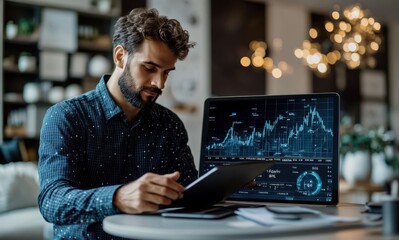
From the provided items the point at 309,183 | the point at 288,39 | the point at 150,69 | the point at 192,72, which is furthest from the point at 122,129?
the point at 288,39

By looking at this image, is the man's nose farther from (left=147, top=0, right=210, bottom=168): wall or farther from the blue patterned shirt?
(left=147, top=0, right=210, bottom=168): wall

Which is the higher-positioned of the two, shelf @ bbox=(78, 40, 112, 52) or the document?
shelf @ bbox=(78, 40, 112, 52)

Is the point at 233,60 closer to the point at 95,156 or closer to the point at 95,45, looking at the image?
the point at 95,45

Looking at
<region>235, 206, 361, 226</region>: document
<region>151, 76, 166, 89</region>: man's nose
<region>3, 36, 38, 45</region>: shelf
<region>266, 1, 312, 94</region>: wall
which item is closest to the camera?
<region>235, 206, 361, 226</region>: document

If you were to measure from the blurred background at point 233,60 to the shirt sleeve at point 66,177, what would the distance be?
310 cm

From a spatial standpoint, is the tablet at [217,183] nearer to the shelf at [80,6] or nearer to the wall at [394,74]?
the shelf at [80,6]

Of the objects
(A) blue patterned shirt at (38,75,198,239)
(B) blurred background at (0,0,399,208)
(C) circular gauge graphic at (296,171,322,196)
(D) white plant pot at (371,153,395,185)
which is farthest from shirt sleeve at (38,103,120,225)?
(D) white plant pot at (371,153,395,185)

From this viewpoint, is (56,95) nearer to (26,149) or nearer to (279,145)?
(26,149)

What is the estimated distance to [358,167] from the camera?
469 cm

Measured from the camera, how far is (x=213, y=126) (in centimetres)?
173

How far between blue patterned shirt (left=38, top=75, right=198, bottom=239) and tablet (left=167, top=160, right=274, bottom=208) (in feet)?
0.61

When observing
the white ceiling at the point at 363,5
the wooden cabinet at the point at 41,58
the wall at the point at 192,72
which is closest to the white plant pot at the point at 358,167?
the wall at the point at 192,72

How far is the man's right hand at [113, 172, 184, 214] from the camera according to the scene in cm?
130

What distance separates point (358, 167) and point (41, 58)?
3074 mm
